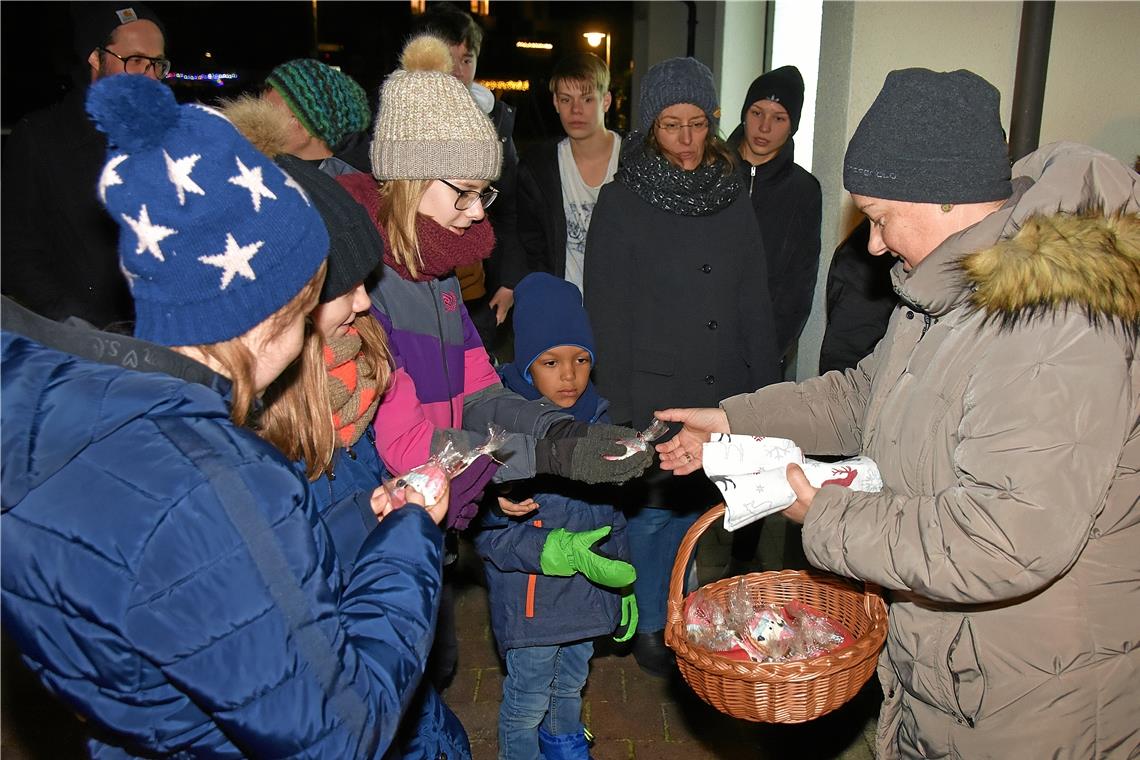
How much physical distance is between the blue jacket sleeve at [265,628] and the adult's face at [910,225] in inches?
64.1

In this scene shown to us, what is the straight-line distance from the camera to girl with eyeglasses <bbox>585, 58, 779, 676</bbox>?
4371 millimetres

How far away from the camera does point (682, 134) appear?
173 inches

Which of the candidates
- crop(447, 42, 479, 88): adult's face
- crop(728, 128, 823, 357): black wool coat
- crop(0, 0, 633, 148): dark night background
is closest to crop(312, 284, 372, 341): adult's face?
crop(447, 42, 479, 88): adult's face

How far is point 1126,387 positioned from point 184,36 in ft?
98.7

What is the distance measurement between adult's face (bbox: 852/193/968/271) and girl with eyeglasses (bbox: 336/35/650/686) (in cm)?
108

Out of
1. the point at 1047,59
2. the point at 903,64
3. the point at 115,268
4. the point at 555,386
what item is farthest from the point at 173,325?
the point at 1047,59

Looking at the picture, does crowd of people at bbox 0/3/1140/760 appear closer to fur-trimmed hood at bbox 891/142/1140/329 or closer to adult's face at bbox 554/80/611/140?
fur-trimmed hood at bbox 891/142/1140/329

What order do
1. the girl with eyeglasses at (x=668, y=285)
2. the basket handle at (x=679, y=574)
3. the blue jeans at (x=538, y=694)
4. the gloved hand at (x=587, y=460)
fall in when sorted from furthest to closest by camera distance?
the girl with eyeglasses at (x=668, y=285) → the blue jeans at (x=538, y=694) → the gloved hand at (x=587, y=460) → the basket handle at (x=679, y=574)

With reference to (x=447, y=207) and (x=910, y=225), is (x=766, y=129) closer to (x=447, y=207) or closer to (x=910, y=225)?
(x=447, y=207)

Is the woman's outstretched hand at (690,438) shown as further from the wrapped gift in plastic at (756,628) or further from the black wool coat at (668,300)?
the black wool coat at (668,300)

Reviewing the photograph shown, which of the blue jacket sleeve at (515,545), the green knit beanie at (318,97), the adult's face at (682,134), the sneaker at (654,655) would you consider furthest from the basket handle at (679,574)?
the green knit beanie at (318,97)

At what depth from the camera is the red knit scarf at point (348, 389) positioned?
231 centimetres

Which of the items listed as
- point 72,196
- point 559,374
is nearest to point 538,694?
point 559,374

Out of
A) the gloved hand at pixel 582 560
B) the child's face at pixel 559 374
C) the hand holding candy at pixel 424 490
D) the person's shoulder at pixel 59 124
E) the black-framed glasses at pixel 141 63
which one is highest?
the black-framed glasses at pixel 141 63
